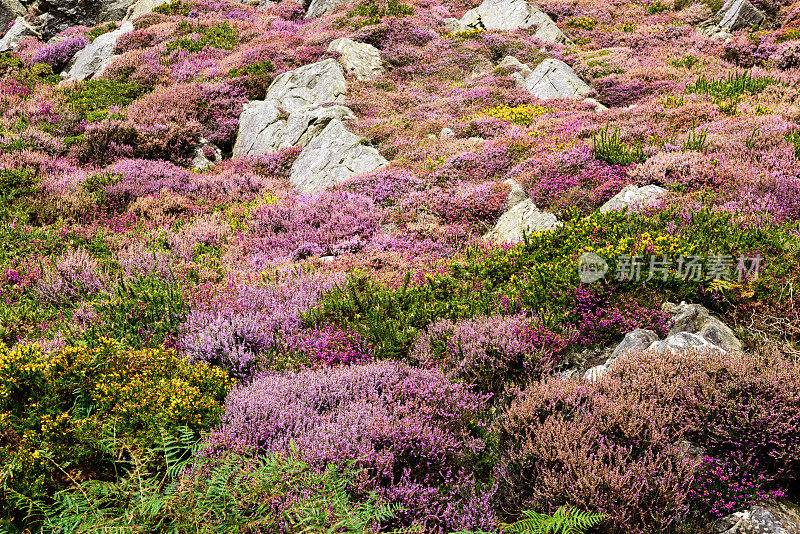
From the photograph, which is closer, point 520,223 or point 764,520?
point 764,520

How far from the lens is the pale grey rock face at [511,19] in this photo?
68.4 ft

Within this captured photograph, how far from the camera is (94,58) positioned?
1875cm

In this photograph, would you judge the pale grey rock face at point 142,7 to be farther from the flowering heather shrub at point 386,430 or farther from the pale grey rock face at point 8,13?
the flowering heather shrub at point 386,430

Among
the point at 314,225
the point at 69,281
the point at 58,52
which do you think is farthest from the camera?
the point at 58,52

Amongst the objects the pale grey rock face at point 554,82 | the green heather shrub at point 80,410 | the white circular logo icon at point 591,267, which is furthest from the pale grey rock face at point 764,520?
the pale grey rock face at point 554,82

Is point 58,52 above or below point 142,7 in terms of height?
below

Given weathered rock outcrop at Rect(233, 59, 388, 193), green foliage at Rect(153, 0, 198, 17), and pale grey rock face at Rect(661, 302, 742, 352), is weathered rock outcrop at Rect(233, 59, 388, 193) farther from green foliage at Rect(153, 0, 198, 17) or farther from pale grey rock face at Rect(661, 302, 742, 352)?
green foliage at Rect(153, 0, 198, 17)

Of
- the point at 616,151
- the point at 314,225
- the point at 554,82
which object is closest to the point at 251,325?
the point at 314,225

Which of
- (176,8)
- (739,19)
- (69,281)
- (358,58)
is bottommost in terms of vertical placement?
(69,281)

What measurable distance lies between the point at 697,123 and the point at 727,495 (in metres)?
9.90

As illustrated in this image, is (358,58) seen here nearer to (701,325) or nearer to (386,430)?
(701,325)

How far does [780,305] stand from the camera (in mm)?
4551

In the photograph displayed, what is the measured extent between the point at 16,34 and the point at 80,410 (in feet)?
95.4

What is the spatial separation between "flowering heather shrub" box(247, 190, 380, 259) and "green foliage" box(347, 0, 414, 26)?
15.2m
